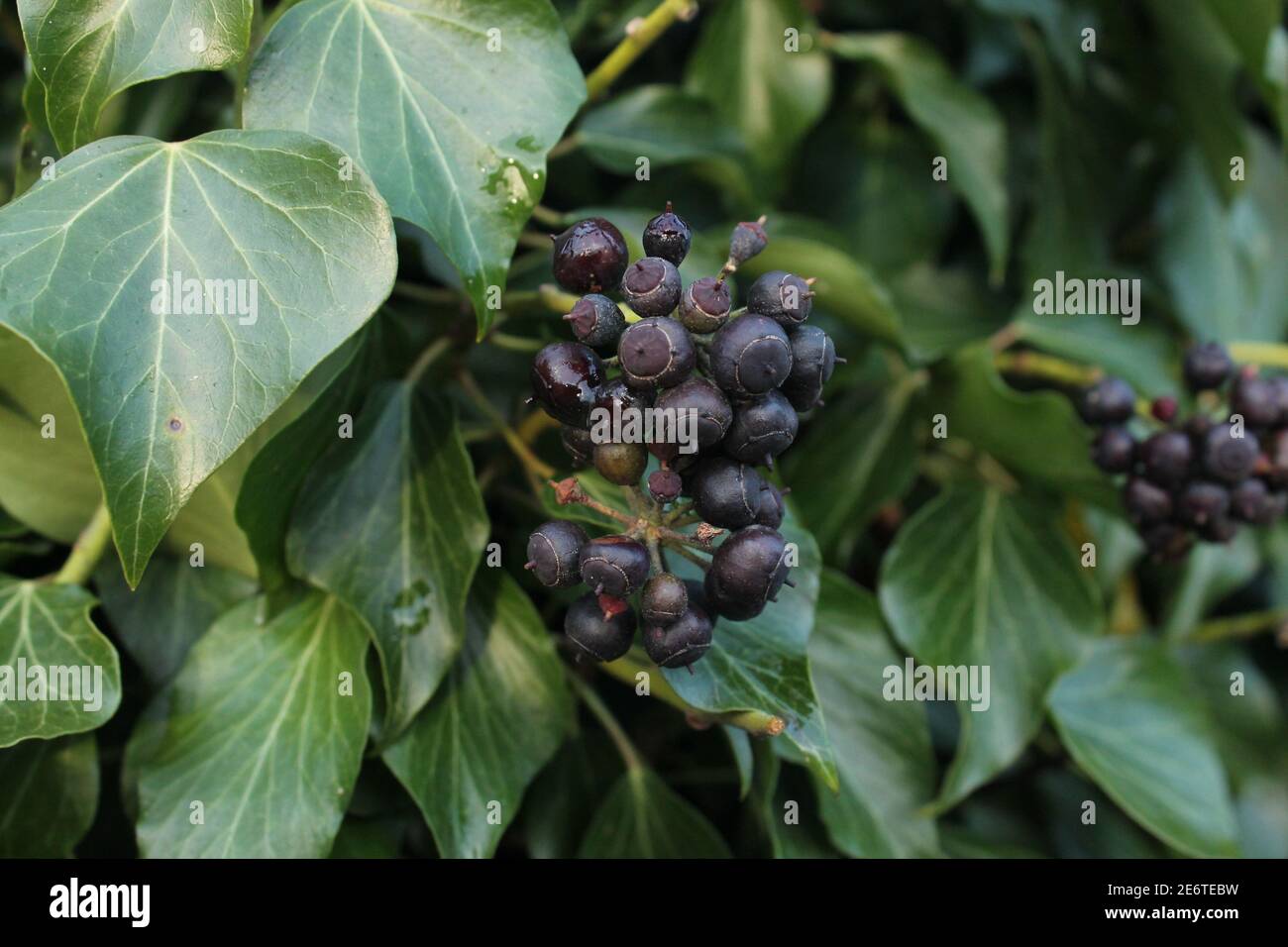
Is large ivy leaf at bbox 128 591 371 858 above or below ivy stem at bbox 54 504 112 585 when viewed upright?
below

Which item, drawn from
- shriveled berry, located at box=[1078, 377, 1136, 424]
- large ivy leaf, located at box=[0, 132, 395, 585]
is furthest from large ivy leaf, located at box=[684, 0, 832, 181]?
large ivy leaf, located at box=[0, 132, 395, 585]

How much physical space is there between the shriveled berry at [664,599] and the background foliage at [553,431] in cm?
8

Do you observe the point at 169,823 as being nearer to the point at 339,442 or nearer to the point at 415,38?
the point at 339,442

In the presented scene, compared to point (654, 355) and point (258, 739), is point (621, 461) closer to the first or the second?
point (654, 355)

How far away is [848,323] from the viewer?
1095 millimetres

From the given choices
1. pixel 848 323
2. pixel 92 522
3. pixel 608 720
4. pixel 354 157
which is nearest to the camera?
pixel 354 157

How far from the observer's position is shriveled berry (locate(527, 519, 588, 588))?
622 mm

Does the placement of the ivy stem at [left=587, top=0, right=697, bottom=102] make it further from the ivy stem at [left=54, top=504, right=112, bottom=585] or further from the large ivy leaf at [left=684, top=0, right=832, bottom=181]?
the ivy stem at [left=54, top=504, right=112, bottom=585]

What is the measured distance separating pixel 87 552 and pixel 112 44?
351mm

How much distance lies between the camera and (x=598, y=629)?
0.63 metres

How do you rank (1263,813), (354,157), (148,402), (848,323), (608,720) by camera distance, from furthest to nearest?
(1263,813) < (848,323) < (608,720) < (354,157) < (148,402)

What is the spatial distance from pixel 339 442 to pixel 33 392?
223mm

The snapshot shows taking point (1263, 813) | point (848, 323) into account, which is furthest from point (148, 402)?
point (1263, 813)

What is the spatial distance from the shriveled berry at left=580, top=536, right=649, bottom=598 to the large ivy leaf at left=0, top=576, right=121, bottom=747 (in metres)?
0.37
